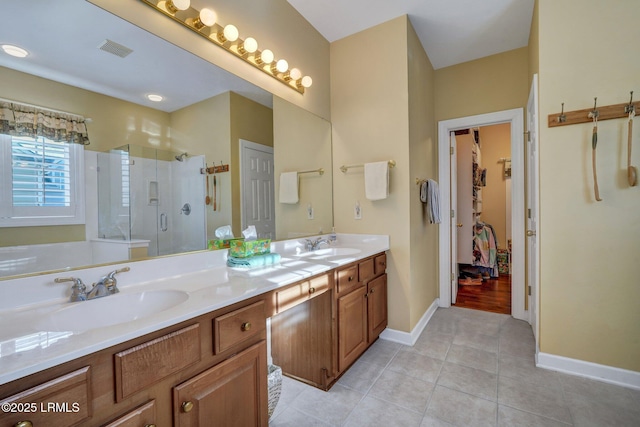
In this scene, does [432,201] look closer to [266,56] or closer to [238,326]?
[266,56]

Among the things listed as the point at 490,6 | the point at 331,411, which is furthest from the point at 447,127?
the point at 331,411

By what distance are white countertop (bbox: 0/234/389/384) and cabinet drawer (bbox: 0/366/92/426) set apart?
1.9 inches

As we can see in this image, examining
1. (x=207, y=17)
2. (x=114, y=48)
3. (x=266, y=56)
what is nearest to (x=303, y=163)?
(x=266, y=56)

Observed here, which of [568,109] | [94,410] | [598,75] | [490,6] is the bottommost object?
[94,410]

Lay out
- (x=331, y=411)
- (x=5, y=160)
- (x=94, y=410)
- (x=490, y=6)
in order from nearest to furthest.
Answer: (x=94, y=410) → (x=5, y=160) → (x=331, y=411) → (x=490, y=6)

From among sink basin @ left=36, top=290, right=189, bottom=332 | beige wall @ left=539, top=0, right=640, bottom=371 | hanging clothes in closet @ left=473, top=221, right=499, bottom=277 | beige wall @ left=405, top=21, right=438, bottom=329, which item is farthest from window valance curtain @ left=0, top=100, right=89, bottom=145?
hanging clothes in closet @ left=473, top=221, right=499, bottom=277

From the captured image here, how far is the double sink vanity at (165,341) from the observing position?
653 millimetres

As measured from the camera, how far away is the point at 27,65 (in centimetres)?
100

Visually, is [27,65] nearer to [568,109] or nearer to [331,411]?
[331,411]

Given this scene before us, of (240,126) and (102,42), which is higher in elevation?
(102,42)

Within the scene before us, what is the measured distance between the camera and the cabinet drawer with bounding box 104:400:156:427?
75 centimetres

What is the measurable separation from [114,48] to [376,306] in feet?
7.39

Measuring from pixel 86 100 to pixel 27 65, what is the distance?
182mm

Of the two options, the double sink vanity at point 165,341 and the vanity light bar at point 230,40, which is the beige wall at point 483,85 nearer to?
the vanity light bar at point 230,40
